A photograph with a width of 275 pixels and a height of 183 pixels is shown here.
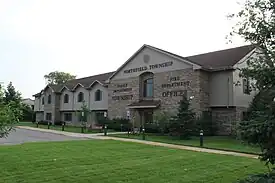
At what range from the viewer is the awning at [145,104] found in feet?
106

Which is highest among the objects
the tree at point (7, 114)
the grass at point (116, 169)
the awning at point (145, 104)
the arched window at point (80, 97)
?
the arched window at point (80, 97)

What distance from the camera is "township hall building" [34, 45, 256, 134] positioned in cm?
2919

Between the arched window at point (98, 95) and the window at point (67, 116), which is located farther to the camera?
the window at point (67, 116)

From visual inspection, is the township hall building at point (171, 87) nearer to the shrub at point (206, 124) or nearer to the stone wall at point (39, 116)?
the shrub at point (206, 124)

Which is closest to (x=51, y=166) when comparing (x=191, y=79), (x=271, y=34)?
(x=271, y=34)

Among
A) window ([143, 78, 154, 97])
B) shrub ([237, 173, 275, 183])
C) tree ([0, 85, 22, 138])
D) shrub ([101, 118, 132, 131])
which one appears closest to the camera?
shrub ([237, 173, 275, 183])

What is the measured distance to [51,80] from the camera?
8475 cm

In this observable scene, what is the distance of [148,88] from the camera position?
3497 cm

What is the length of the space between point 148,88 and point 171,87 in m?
3.86

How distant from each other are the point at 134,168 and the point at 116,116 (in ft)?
90.9

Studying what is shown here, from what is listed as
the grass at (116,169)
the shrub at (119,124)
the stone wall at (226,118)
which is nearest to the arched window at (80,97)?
the shrub at (119,124)

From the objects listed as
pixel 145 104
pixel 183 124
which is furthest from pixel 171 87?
pixel 183 124

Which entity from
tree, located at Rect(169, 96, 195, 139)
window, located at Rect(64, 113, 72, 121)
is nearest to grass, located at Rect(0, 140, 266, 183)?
tree, located at Rect(169, 96, 195, 139)

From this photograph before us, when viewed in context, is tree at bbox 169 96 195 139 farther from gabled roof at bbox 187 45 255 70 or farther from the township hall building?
gabled roof at bbox 187 45 255 70
